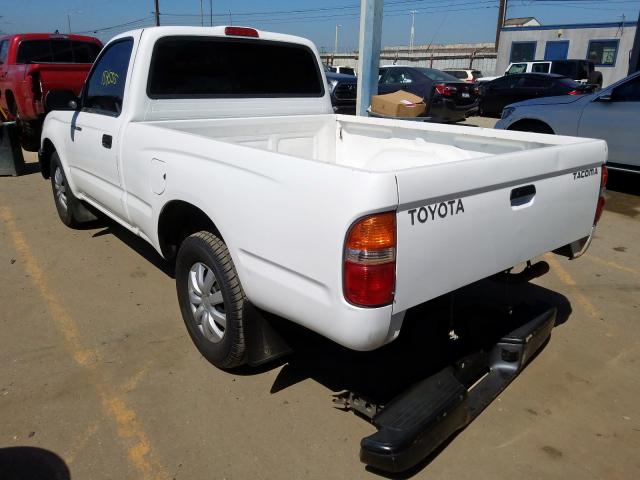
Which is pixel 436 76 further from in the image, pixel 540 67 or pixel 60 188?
pixel 60 188

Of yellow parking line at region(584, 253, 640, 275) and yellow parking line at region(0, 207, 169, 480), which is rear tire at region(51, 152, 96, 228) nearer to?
yellow parking line at region(0, 207, 169, 480)

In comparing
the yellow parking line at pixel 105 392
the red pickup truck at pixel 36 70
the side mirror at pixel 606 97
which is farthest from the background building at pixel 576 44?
the yellow parking line at pixel 105 392

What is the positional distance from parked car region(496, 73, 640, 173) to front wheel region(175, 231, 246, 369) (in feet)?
21.6

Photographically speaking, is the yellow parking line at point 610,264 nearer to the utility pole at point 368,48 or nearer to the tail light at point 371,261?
the tail light at point 371,261

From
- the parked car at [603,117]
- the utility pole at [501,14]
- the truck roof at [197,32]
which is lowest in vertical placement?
the parked car at [603,117]

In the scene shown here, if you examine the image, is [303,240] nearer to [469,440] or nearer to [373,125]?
[469,440]

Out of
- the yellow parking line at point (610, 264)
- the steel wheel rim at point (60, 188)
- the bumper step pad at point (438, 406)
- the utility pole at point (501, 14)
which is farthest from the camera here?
the utility pole at point (501, 14)

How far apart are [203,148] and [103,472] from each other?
1649mm

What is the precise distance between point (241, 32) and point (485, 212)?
8.89 ft

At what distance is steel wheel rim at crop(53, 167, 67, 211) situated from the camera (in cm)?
545

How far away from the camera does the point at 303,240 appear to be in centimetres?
218

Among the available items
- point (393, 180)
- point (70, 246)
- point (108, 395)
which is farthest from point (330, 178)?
point (70, 246)

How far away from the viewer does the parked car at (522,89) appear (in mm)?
15461

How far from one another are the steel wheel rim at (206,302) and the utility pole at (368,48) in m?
6.28
